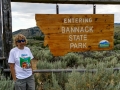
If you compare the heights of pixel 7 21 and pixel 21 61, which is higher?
pixel 7 21

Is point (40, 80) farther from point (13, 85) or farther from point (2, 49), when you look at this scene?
point (13, 85)

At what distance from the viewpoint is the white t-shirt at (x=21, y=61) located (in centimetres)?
534

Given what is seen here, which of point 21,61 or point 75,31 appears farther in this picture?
point 75,31

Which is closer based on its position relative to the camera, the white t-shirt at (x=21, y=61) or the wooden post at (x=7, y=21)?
the white t-shirt at (x=21, y=61)

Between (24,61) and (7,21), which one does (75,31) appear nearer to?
(7,21)

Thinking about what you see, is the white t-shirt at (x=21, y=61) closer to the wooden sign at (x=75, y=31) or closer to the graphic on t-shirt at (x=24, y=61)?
the graphic on t-shirt at (x=24, y=61)

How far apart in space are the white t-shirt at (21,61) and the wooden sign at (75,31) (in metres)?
1.80

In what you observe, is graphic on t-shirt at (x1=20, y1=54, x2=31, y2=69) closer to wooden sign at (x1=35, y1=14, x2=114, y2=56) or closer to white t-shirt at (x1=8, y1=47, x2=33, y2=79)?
white t-shirt at (x1=8, y1=47, x2=33, y2=79)

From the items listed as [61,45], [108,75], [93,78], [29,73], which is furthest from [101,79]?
[61,45]

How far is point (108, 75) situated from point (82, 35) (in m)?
1.88

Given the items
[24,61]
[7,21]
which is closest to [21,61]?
[24,61]

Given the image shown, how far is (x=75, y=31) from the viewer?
726 cm

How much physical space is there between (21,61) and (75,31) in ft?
7.51

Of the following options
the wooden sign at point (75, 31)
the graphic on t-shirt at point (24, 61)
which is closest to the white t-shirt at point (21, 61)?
the graphic on t-shirt at point (24, 61)
